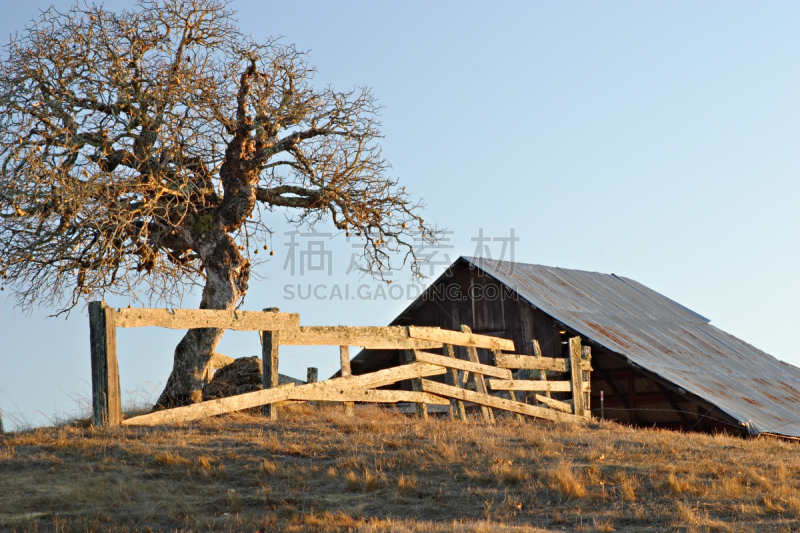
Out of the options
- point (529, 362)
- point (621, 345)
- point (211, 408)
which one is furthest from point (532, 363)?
point (211, 408)

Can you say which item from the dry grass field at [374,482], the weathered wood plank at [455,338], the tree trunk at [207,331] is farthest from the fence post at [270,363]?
the tree trunk at [207,331]

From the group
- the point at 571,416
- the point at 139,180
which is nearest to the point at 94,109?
the point at 139,180

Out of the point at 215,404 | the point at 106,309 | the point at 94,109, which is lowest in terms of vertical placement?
the point at 215,404

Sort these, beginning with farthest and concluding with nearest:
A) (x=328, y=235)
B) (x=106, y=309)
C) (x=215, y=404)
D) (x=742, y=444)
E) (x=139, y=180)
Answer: (x=328, y=235) < (x=139, y=180) < (x=742, y=444) < (x=215, y=404) < (x=106, y=309)

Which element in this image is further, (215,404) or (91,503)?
(215,404)

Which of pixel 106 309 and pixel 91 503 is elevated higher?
pixel 106 309

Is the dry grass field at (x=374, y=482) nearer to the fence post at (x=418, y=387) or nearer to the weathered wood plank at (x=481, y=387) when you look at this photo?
the fence post at (x=418, y=387)

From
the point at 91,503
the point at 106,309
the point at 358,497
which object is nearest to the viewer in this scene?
the point at 91,503

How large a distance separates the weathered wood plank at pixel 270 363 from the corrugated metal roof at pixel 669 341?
28.7ft

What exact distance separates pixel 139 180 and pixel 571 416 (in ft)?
33.4

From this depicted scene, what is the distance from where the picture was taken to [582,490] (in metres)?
8.77

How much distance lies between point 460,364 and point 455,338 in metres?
0.65

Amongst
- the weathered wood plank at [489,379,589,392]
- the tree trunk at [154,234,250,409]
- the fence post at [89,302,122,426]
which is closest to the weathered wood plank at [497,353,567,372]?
the weathered wood plank at [489,379,589,392]

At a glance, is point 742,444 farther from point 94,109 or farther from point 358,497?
point 94,109
